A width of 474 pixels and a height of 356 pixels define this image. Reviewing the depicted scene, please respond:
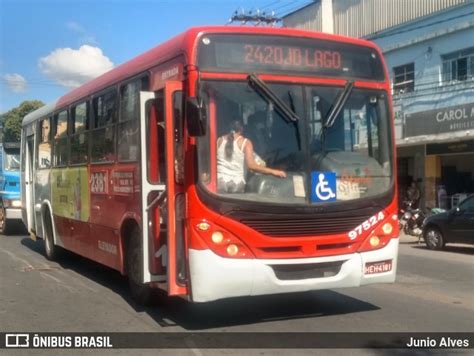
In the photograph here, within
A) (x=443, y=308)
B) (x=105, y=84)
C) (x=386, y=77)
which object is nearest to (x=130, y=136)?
(x=105, y=84)

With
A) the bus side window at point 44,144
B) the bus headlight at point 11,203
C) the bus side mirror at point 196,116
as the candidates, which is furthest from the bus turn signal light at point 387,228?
the bus headlight at point 11,203

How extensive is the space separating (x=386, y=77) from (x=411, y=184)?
16.4 meters

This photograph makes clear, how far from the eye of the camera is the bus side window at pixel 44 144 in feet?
38.8

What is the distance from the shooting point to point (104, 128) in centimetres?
862

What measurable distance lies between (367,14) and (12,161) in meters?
15.2

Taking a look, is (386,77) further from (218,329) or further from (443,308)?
(218,329)

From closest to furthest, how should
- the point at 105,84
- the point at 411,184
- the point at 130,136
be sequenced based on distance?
1. the point at 130,136
2. the point at 105,84
3. the point at 411,184

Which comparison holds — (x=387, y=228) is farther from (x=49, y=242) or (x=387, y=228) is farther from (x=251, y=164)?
(x=49, y=242)

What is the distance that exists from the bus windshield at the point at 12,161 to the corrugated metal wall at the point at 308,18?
555 inches

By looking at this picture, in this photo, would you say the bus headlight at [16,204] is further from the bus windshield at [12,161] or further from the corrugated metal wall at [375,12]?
the corrugated metal wall at [375,12]

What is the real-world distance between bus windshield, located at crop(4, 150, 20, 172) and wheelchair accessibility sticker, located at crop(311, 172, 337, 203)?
14366 mm

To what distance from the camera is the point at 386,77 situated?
6949mm

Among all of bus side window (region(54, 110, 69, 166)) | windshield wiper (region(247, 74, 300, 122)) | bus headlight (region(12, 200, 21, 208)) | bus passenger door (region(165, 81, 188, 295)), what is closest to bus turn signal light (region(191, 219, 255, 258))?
bus passenger door (region(165, 81, 188, 295))

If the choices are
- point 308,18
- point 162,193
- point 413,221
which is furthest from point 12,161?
point 308,18
